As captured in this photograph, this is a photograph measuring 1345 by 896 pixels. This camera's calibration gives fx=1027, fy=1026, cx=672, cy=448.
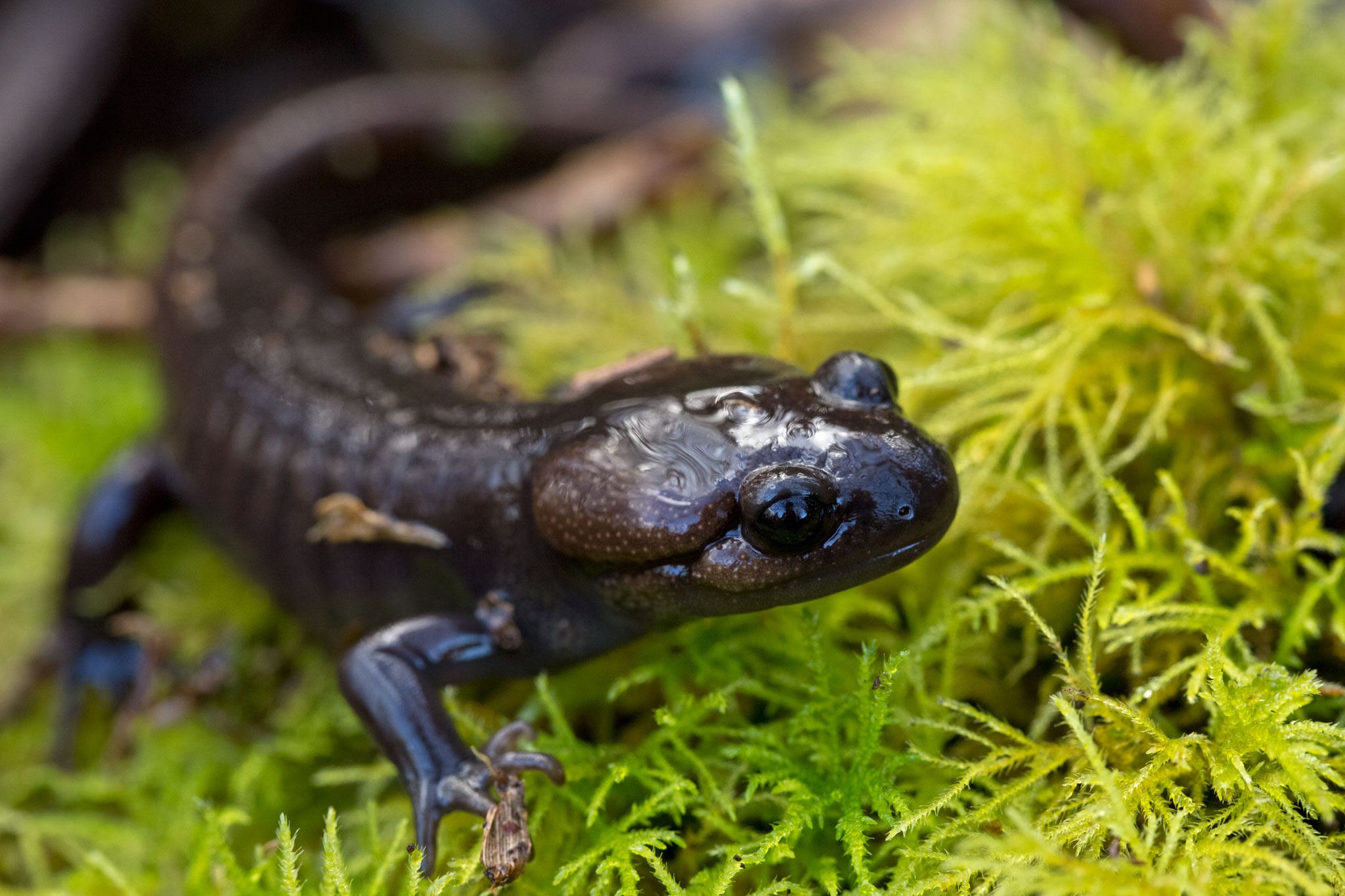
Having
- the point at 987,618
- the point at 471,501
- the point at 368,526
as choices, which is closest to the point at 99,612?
the point at 368,526

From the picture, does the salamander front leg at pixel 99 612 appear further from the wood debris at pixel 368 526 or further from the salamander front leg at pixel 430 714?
the salamander front leg at pixel 430 714

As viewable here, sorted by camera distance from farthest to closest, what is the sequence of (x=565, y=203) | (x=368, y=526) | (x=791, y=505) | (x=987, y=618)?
(x=565, y=203) < (x=368, y=526) < (x=987, y=618) < (x=791, y=505)

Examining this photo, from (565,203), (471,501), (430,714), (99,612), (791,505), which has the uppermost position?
(791,505)

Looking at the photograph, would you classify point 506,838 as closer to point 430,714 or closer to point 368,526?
point 430,714

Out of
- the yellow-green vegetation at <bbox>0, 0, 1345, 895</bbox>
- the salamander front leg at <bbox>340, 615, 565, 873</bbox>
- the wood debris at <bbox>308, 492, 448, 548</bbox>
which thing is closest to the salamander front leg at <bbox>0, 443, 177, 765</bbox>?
the yellow-green vegetation at <bbox>0, 0, 1345, 895</bbox>

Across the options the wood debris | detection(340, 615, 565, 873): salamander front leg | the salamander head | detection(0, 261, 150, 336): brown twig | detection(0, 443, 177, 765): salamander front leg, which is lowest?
detection(0, 443, 177, 765): salamander front leg

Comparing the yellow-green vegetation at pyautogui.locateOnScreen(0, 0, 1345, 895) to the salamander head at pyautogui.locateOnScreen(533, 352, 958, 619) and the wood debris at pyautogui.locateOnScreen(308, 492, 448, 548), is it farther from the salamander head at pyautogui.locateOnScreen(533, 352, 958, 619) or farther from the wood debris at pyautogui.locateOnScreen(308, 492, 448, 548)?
the wood debris at pyautogui.locateOnScreen(308, 492, 448, 548)

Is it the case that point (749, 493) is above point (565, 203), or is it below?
above
